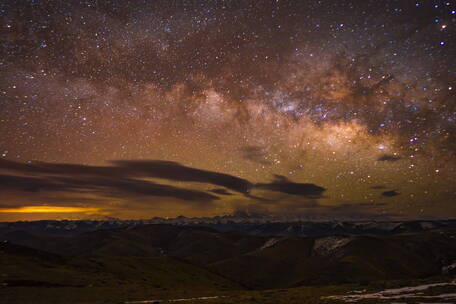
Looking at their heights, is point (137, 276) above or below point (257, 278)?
above

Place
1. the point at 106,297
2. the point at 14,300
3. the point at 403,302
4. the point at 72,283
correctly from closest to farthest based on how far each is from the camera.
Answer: the point at 403,302 < the point at 14,300 < the point at 106,297 < the point at 72,283

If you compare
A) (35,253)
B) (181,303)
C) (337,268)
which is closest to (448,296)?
(181,303)

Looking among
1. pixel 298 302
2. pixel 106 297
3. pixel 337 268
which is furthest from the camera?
pixel 337 268

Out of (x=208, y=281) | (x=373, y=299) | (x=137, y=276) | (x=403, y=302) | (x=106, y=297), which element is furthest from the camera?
(x=208, y=281)

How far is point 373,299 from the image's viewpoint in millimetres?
31766

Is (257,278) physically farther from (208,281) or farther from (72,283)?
(72,283)

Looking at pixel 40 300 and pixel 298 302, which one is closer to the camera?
pixel 298 302

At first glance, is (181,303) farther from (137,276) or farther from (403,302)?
(137,276)

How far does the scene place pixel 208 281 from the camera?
100 metres

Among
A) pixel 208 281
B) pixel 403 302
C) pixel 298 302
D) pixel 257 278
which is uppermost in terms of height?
pixel 403 302

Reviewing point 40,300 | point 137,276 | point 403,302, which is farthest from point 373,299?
point 137,276

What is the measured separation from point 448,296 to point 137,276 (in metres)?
78.2

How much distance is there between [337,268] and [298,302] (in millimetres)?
176750

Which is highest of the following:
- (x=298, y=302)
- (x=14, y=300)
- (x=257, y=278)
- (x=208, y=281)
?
(x=298, y=302)
